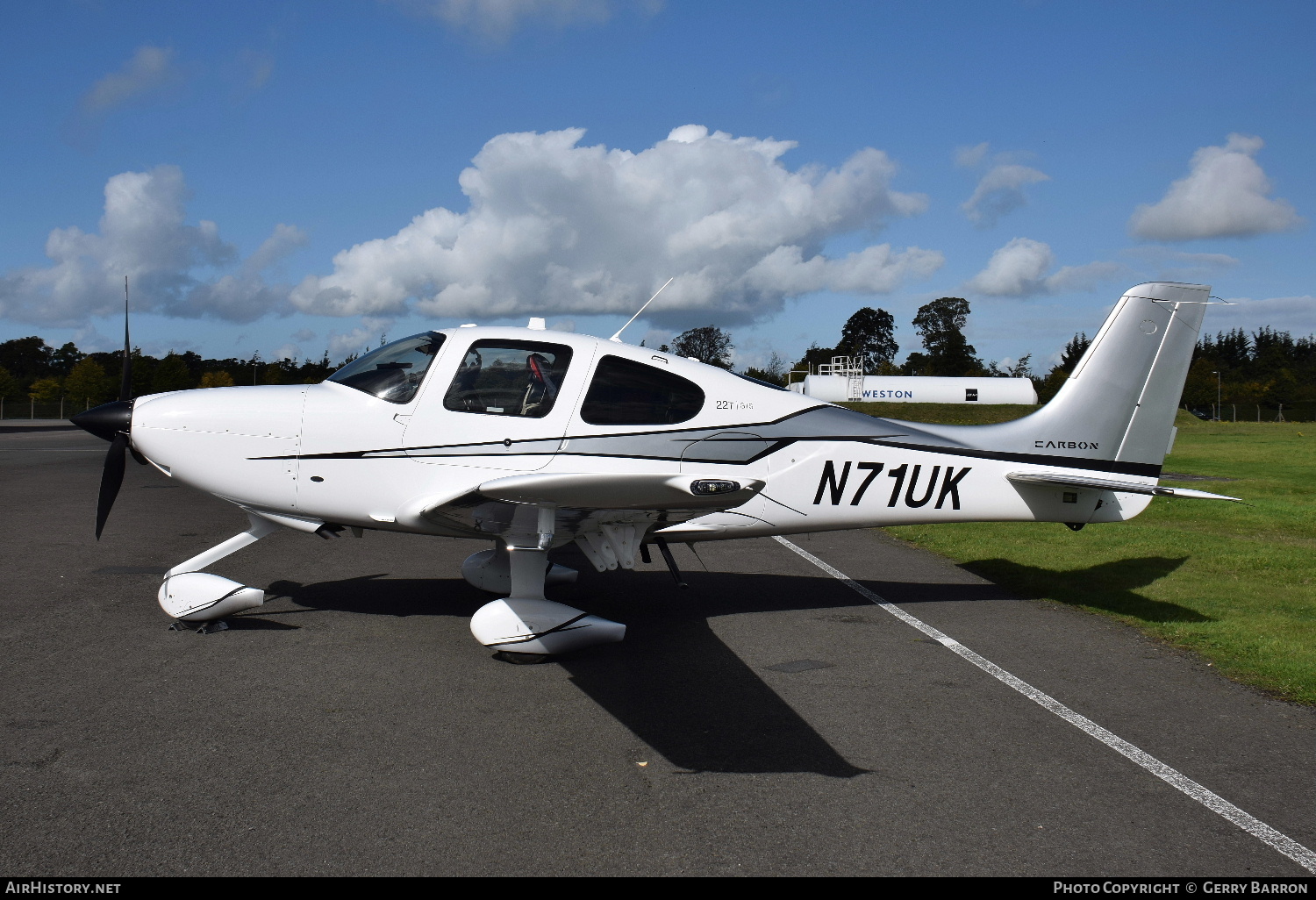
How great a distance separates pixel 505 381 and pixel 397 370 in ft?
2.63

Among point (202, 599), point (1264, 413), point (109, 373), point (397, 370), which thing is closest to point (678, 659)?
point (397, 370)

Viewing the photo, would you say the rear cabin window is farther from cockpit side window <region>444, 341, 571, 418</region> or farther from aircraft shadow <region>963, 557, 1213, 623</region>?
aircraft shadow <region>963, 557, 1213, 623</region>

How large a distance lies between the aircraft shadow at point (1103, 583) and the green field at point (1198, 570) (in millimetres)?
11

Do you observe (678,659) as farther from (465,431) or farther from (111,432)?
(111,432)

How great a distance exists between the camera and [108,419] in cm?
624

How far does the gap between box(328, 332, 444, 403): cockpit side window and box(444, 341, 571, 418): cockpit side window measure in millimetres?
272

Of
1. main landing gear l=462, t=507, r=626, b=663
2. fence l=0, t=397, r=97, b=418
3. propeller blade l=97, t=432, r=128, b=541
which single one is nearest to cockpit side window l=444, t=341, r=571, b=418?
main landing gear l=462, t=507, r=626, b=663

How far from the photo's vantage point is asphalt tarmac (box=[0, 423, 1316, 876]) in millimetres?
3230

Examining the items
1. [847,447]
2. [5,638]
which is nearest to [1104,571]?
[847,447]

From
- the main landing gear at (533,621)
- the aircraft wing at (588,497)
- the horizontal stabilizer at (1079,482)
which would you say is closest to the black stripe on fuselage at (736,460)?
the horizontal stabilizer at (1079,482)

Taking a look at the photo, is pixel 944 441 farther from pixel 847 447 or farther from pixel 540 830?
pixel 540 830

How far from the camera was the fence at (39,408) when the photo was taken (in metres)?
60.9

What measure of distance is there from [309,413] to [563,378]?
5.98ft

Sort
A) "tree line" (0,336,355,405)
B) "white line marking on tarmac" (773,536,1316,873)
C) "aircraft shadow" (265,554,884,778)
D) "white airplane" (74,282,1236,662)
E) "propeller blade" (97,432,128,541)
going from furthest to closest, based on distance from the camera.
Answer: "tree line" (0,336,355,405), "propeller blade" (97,432,128,541), "white airplane" (74,282,1236,662), "aircraft shadow" (265,554,884,778), "white line marking on tarmac" (773,536,1316,873)
